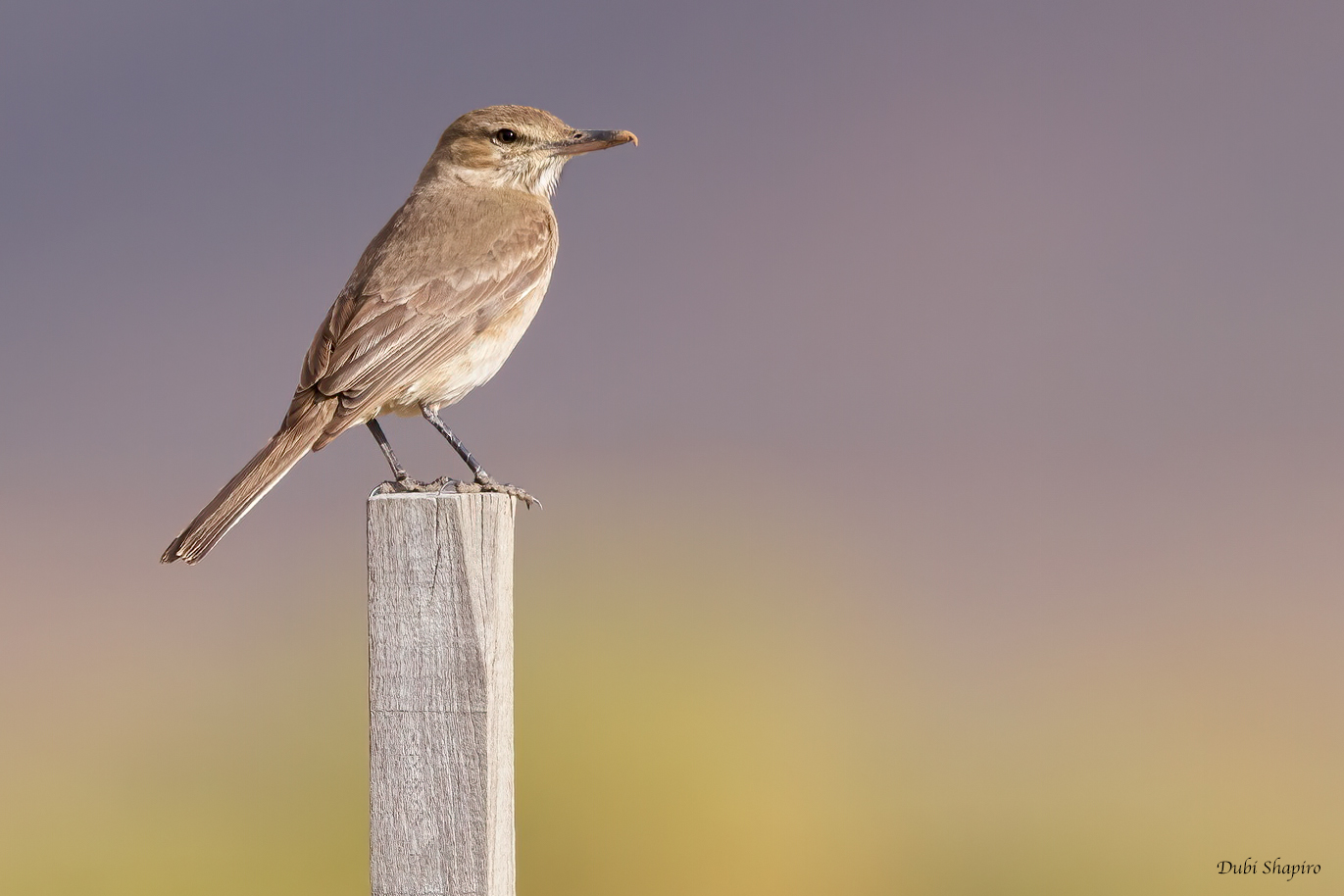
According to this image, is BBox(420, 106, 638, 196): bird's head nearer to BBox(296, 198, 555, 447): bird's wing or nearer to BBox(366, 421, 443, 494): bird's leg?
BBox(296, 198, 555, 447): bird's wing

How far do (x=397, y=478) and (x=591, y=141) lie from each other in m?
1.97

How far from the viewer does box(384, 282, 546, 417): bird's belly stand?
178 inches

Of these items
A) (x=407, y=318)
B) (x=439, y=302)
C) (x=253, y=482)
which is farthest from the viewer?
(x=439, y=302)

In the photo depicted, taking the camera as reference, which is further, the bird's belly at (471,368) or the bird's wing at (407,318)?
the bird's belly at (471,368)

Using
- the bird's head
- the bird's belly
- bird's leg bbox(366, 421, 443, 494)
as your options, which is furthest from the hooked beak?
bird's leg bbox(366, 421, 443, 494)

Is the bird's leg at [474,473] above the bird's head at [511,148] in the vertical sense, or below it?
below

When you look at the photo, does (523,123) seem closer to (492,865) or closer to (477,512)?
(477,512)

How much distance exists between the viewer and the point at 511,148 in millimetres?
5527

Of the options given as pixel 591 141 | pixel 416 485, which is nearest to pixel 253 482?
pixel 416 485

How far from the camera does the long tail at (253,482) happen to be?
11.3 feet

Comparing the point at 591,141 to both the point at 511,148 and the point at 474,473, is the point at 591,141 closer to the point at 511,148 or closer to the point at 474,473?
the point at 511,148

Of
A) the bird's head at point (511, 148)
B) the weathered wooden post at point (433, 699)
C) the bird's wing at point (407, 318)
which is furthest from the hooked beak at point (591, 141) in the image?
the weathered wooden post at point (433, 699)

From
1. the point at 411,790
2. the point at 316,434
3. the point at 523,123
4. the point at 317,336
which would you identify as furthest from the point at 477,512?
the point at 523,123

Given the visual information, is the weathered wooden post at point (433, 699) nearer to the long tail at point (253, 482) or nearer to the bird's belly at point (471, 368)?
the long tail at point (253, 482)
